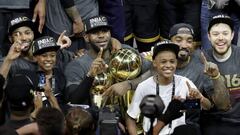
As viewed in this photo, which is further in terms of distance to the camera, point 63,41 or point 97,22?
point 63,41

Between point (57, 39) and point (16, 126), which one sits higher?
point (57, 39)

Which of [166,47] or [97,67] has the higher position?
[166,47]

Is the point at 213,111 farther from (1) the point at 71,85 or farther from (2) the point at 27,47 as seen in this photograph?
(2) the point at 27,47

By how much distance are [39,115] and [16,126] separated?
555 mm

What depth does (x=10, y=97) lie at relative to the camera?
235 inches

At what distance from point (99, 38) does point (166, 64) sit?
0.96 metres

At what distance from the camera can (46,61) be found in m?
7.48

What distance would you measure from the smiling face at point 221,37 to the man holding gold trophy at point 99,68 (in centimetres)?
70

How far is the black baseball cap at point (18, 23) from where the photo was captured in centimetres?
774

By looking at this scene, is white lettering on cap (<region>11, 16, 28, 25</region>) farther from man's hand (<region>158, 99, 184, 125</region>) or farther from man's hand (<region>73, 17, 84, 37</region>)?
man's hand (<region>158, 99, 184, 125</region>)

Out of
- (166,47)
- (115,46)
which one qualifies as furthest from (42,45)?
(166,47)

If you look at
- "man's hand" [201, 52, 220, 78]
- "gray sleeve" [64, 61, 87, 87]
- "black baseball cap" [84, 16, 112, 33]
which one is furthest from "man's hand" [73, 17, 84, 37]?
"man's hand" [201, 52, 220, 78]

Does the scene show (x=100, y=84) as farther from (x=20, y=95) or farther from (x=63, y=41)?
(x=20, y=95)

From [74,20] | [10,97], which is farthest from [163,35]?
[10,97]
